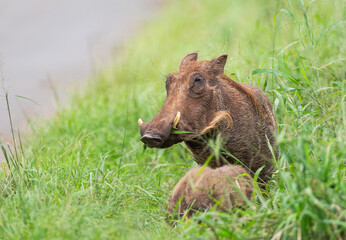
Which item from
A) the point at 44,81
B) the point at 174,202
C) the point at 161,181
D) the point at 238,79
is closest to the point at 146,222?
the point at 174,202

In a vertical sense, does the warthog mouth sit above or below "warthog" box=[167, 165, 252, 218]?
above

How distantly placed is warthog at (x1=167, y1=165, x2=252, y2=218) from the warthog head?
30 centimetres

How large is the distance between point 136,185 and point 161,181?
61 centimetres

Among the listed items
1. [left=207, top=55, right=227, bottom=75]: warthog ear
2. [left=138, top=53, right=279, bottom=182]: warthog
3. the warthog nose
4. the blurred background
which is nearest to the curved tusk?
[left=138, top=53, right=279, bottom=182]: warthog

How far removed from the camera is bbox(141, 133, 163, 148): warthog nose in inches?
171

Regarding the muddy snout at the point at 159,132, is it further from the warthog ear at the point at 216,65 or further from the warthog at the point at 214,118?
the warthog ear at the point at 216,65

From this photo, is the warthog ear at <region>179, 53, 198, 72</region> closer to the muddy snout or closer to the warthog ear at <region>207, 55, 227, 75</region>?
the warthog ear at <region>207, 55, 227, 75</region>

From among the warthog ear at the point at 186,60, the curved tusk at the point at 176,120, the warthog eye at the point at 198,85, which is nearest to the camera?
the curved tusk at the point at 176,120

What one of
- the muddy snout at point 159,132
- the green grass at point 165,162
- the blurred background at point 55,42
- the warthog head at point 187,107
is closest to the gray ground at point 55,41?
the blurred background at point 55,42

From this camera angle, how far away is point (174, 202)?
4.62 meters

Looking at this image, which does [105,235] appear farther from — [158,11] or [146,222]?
[158,11]

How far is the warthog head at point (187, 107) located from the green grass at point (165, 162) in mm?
486

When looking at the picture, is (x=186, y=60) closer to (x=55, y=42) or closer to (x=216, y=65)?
(x=216, y=65)

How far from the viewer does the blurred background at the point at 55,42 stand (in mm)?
8742
